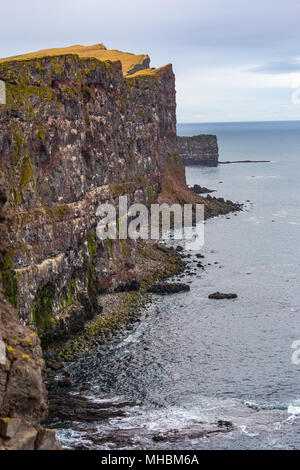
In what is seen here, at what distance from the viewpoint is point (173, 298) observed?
3570 inches

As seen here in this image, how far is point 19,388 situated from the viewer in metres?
39.5

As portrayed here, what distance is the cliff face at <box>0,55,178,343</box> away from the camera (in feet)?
209

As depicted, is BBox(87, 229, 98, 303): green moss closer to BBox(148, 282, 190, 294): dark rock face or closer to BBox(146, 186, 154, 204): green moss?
BBox(148, 282, 190, 294): dark rock face

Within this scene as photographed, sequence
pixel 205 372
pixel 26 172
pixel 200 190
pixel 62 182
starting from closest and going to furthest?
pixel 26 172, pixel 205 372, pixel 62 182, pixel 200 190

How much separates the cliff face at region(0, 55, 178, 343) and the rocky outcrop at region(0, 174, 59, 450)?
33.5 feet

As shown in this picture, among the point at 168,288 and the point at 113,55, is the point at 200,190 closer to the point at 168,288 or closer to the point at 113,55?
the point at 113,55

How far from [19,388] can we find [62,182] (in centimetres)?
→ 3639

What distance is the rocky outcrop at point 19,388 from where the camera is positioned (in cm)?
3566

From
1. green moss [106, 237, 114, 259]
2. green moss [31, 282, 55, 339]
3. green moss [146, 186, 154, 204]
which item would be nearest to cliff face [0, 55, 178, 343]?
A: green moss [31, 282, 55, 339]

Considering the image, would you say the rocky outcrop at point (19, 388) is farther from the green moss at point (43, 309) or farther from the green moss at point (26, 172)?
the green moss at point (43, 309)

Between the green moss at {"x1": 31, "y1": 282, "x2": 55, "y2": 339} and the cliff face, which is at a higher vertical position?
the cliff face

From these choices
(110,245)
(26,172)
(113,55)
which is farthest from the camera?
(113,55)

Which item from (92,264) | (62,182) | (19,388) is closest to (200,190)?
(92,264)
